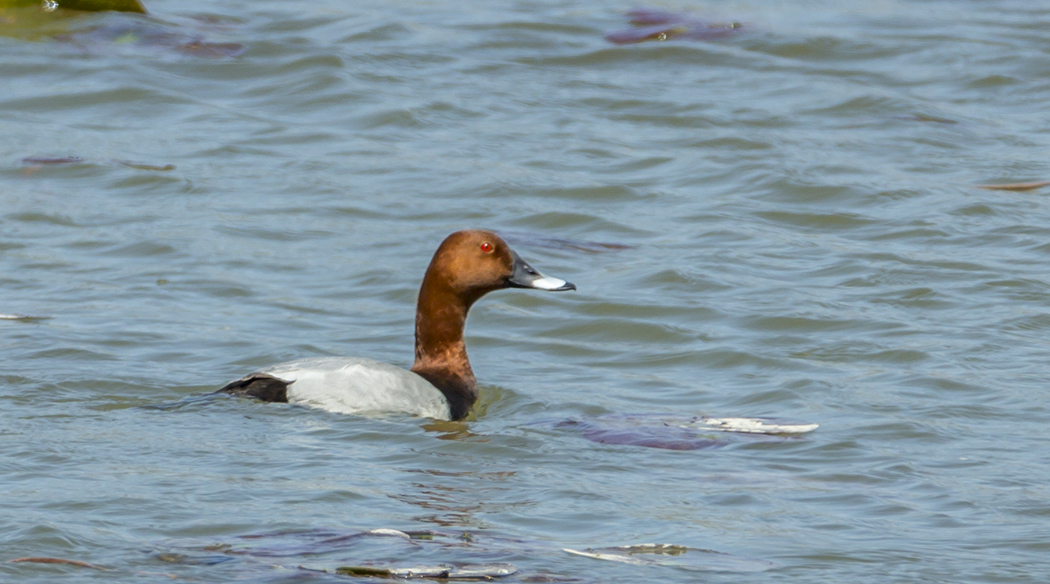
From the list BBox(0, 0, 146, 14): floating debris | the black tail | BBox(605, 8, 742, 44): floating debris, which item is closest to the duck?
the black tail

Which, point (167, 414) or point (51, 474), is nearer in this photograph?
point (51, 474)

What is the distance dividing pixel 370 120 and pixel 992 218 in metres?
4.48

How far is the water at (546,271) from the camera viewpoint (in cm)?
523

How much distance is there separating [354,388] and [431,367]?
763 mm

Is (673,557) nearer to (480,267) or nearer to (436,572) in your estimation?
(436,572)

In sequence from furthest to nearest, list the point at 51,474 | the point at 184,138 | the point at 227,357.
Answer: the point at 184,138 < the point at 227,357 < the point at 51,474

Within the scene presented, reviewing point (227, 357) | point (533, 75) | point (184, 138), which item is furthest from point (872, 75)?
point (227, 357)

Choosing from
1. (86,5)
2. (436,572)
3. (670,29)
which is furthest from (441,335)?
(86,5)

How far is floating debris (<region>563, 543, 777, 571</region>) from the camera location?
482 centimetres

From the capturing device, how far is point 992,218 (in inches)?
379

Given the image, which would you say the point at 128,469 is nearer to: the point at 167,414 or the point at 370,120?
the point at 167,414

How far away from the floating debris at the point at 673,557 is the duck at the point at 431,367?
2.05 metres

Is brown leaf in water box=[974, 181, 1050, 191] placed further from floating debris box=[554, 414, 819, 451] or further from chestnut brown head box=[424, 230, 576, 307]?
floating debris box=[554, 414, 819, 451]

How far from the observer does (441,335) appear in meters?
7.50
